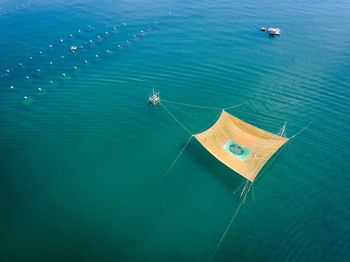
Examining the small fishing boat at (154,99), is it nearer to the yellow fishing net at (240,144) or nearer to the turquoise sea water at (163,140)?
the turquoise sea water at (163,140)

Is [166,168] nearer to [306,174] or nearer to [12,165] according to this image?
[306,174]

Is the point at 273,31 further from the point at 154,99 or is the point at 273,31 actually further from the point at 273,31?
the point at 154,99

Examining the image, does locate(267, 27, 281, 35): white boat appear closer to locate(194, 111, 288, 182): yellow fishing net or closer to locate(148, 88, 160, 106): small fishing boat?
locate(148, 88, 160, 106): small fishing boat

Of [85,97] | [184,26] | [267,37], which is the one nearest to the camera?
[85,97]

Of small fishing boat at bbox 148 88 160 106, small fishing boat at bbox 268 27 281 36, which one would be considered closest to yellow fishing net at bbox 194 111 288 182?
small fishing boat at bbox 148 88 160 106

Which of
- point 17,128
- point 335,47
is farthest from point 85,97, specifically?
point 335,47

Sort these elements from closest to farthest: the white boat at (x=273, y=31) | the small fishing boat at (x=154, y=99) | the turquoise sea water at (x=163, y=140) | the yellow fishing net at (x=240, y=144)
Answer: the turquoise sea water at (x=163, y=140)
the yellow fishing net at (x=240, y=144)
the small fishing boat at (x=154, y=99)
the white boat at (x=273, y=31)

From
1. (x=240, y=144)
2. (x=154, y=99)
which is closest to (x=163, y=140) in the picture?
(x=154, y=99)

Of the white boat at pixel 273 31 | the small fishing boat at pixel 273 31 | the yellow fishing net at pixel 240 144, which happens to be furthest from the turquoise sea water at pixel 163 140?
the yellow fishing net at pixel 240 144

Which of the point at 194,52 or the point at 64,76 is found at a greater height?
the point at 194,52
